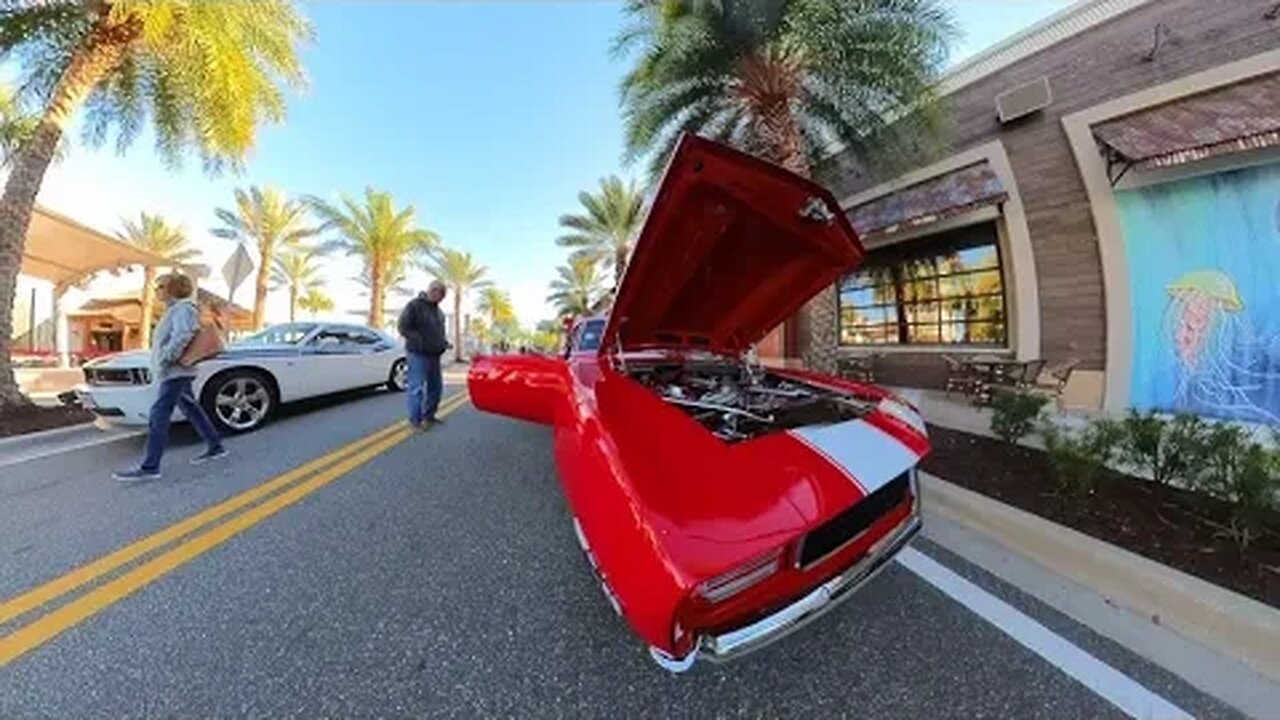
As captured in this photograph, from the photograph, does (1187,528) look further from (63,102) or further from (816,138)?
(63,102)

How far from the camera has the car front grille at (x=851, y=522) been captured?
5.70 ft

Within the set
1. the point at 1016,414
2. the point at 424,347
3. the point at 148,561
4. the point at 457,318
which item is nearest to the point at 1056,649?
the point at 1016,414

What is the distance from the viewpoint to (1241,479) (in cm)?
270

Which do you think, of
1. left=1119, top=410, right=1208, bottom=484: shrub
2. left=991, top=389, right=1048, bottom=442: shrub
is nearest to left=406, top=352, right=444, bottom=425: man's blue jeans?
left=991, top=389, right=1048, bottom=442: shrub

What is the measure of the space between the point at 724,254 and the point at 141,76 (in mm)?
11220

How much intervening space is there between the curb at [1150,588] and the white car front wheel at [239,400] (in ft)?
23.5

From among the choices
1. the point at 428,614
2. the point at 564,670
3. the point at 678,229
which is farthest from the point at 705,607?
the point at 678,229

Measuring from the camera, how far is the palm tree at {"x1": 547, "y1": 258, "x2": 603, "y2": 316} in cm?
3728

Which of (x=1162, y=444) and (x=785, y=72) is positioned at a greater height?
(x=785, y=72)

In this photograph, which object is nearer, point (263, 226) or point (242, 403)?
point (242, 403)

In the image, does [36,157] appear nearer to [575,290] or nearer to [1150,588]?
[1150,588]

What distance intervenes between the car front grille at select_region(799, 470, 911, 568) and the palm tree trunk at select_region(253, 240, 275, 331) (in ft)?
97.9

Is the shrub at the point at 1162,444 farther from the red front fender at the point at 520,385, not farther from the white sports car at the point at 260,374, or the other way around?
the white sports car at the point at 260,374

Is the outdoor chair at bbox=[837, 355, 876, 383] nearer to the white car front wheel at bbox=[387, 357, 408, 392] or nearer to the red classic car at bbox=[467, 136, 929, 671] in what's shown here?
the red classic car at bbox=[467, 136, 929, 671]
